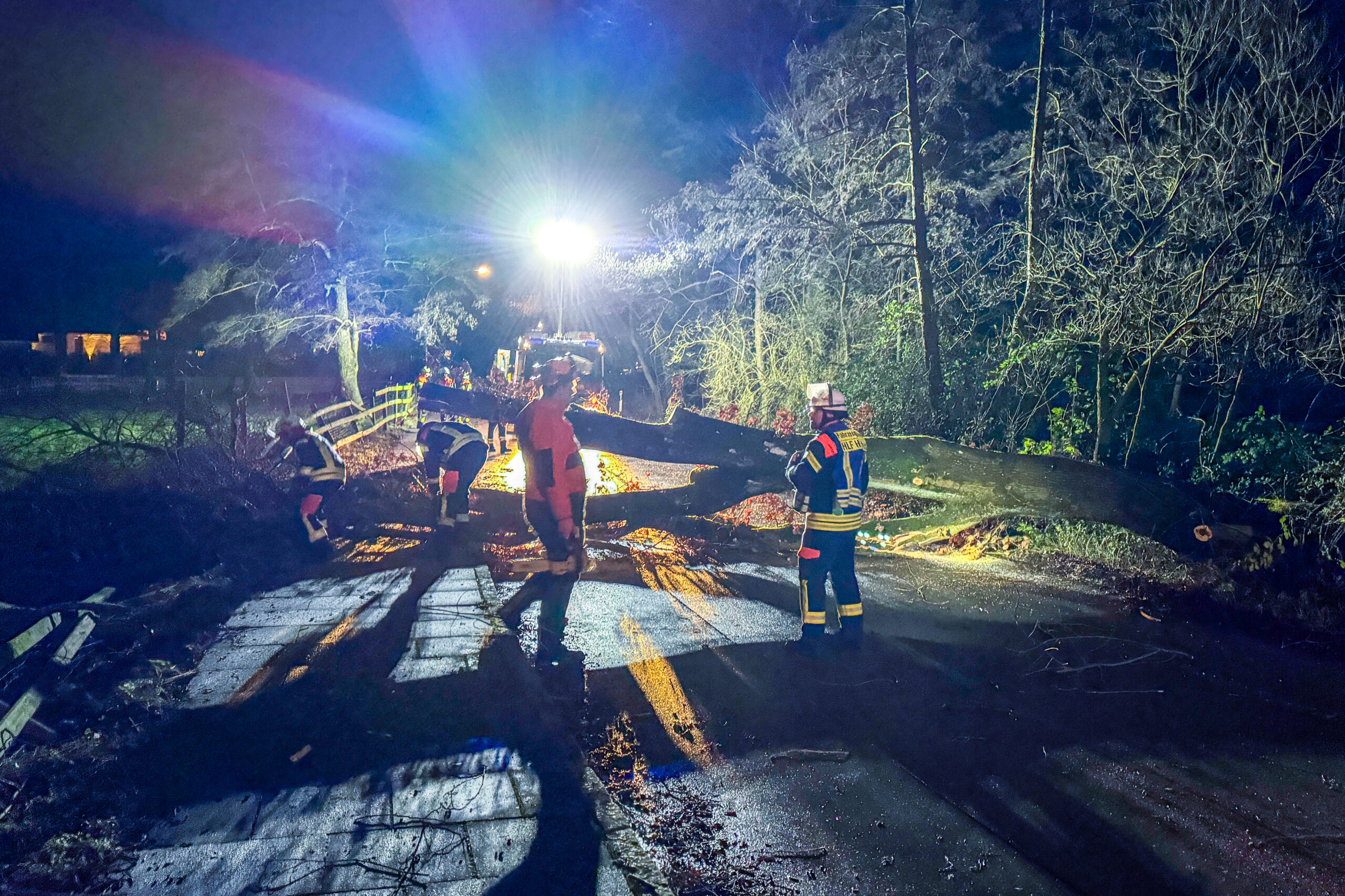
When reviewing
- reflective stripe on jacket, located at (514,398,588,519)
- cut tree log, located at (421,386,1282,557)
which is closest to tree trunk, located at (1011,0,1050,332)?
cut tree log, located at (421,386,1282,557)

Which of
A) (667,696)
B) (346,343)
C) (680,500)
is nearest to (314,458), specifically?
(680,500)

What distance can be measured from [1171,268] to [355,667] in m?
9.83

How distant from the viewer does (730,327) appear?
18781 millimetres

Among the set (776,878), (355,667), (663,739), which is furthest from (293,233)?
(776,878)

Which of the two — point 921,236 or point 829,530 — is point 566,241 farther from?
point 829,530

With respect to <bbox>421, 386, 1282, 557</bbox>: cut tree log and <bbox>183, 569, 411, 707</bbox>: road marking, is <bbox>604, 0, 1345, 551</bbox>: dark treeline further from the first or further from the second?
<bbox>183, 569, 411, 707</bbox>: road marking

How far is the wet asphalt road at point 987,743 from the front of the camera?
10.3 ft

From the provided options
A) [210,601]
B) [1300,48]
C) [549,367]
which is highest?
[1300,48]

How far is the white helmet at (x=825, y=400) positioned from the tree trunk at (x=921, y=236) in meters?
7.27

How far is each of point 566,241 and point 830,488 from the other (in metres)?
18.8

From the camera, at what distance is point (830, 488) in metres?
5.40

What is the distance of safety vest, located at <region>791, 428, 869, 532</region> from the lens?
5371 millimetres

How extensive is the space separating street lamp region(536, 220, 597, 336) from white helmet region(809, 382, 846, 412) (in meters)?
17.3

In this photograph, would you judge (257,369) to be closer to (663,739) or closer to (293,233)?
(293,233)
